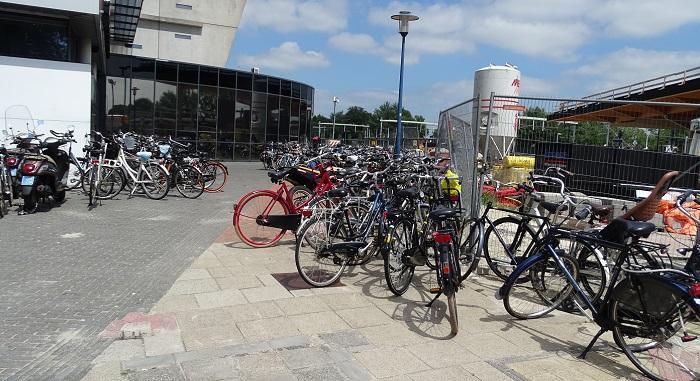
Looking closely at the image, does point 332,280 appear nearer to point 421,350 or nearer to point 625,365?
point 421,350

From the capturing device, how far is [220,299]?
4.99 m

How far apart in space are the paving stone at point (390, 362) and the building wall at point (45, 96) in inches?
461

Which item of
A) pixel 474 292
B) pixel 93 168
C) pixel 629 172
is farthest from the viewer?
pixel 93 168

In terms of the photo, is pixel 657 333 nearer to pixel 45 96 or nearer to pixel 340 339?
pixel 340 339

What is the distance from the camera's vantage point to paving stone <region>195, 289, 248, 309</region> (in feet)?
15.9

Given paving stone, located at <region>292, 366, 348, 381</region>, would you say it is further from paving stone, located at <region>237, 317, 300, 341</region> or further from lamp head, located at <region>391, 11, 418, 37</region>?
lamp head, located at <region>391, 11, 418, 37</region>

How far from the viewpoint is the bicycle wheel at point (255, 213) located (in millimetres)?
7176

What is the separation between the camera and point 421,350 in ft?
13.1

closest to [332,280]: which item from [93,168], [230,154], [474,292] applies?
[474,292]

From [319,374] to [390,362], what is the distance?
528mm

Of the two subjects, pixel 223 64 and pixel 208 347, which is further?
pixel 223 64

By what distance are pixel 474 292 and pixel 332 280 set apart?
144cm

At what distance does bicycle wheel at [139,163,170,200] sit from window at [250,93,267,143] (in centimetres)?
1279

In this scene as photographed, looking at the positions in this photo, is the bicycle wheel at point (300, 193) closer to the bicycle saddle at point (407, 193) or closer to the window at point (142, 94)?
the bicycle saddle at point (407, 193)
